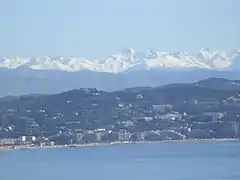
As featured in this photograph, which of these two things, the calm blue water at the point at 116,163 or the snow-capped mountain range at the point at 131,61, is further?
the calm blue water at the point at 116,163

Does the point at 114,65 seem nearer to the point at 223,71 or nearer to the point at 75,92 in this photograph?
the point at 75,92

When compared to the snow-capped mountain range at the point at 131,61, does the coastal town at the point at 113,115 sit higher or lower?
lower

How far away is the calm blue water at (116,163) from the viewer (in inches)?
133

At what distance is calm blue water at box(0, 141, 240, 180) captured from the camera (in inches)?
133

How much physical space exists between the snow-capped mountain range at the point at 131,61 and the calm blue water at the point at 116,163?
0.52 meters

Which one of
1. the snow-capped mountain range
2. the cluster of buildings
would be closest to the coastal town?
the cluster of buildings

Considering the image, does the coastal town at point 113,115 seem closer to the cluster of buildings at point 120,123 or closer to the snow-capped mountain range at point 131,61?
the cluster of buildings at point 120,123

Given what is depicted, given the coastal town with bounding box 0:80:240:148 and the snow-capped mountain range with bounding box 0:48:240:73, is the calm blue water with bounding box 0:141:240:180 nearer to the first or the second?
the coastal town with bounding box 0:80:240:148

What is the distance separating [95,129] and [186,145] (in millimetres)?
622

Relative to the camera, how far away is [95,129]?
3.29m

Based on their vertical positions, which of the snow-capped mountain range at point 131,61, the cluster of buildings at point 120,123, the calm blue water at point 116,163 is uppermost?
the snow-capped mountain range at point 131,61

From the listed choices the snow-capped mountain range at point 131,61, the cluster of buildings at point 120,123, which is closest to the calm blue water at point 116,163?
the cluster of buildings at point 120,123

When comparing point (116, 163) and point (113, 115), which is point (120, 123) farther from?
point (116, 163)

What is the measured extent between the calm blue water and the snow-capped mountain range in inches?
20.7
